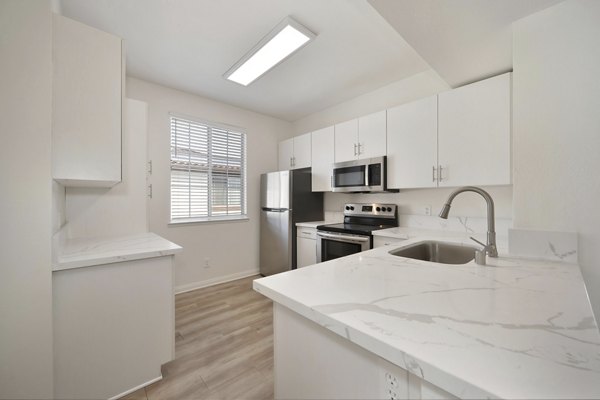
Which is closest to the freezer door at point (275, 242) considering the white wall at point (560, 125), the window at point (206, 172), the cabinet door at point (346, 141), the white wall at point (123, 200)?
the window at point (206, 172)

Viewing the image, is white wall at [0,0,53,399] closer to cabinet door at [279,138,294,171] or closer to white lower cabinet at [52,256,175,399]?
white lower cabinet at [52,256,175,399]

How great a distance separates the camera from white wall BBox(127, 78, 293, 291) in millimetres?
2961

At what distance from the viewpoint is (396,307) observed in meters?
0.68

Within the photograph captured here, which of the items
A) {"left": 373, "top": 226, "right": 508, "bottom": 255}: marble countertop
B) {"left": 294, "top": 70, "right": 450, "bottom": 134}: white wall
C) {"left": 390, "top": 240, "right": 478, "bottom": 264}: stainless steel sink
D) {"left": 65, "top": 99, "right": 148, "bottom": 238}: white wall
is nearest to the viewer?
{"left": 390, "top": 240, "right": 478, "bottom": 264}: stainless steel sink

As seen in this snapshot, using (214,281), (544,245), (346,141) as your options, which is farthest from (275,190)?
(544,245)

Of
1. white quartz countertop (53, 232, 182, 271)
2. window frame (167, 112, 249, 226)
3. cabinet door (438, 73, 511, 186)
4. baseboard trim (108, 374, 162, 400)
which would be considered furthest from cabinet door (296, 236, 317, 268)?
baseboard trim (108, 374, 162, 400)

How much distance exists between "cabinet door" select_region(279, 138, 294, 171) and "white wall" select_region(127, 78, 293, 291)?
0.16 metres

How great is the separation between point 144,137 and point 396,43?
2448mm

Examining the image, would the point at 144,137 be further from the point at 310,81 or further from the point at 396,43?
the point at 396,43

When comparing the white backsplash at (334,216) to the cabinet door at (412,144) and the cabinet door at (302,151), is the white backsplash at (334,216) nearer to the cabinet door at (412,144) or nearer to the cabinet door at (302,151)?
the cabinet door at (302,151)

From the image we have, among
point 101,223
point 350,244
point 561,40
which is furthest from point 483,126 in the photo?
point 101,223

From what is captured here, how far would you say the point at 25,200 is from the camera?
43.4 inches

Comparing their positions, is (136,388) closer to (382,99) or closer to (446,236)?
(446,236)

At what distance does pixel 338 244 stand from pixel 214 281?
1850 millimetres
